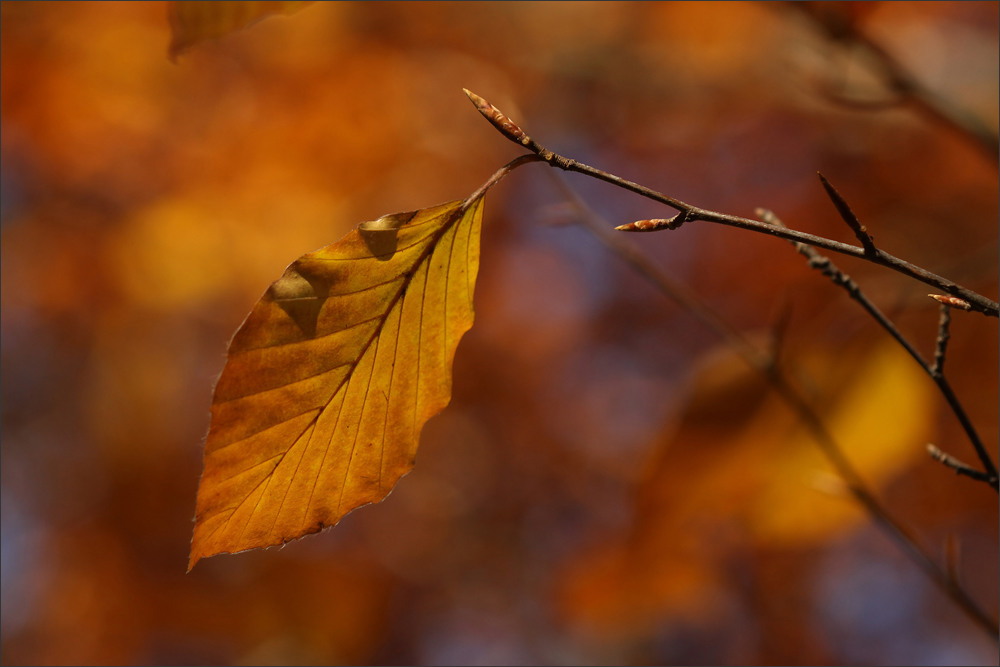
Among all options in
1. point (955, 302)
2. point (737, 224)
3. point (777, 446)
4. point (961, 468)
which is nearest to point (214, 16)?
point (737, 224)

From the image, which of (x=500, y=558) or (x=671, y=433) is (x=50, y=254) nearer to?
(x=500, y=558)

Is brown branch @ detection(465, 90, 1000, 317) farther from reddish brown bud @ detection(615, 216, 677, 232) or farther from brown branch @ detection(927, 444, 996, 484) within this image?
brown branch @ detection(927, 444, 996, 484)

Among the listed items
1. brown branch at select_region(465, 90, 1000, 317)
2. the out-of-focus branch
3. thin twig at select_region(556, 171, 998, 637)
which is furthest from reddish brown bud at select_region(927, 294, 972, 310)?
the out-of-focus branch

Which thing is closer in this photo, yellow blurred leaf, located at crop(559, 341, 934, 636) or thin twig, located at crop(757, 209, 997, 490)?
thin twig, located at crop(757, 209, 997, 490)

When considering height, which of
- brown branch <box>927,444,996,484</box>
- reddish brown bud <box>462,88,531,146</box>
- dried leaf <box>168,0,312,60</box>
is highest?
dried leaf <box>168,0,312,60</box>

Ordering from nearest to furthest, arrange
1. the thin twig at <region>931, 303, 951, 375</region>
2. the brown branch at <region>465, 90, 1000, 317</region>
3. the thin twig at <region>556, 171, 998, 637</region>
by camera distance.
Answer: the brown branch at <region>465, 90, 1000, 317</region>, the thin twig at <region>931, 303, 951, 375</region>, the thin twig at <region>556, 171, 998, 637</region>

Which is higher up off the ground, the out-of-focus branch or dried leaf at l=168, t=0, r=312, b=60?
the out-of-focus branch

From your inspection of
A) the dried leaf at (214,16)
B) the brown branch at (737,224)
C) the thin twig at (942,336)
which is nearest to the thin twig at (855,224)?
the brown branch at (737,224)

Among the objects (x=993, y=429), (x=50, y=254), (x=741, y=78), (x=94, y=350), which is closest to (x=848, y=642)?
(x=993, y=429)
